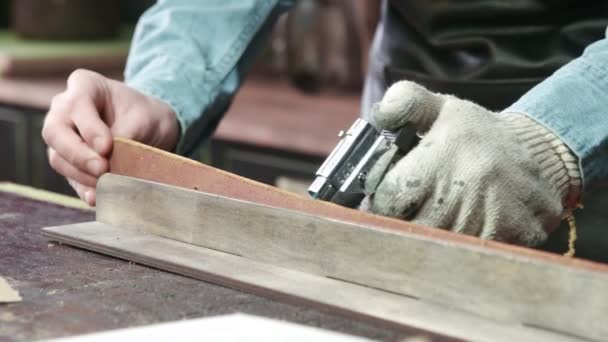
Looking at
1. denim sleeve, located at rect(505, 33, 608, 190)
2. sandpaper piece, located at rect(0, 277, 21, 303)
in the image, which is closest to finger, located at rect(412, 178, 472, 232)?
denim sleeve, located at rect(505, 33, 608, 190)

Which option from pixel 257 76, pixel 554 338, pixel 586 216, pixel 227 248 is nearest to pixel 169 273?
pixel 227 248

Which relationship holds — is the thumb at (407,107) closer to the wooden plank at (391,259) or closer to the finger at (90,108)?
the wooden plank at (391,259)

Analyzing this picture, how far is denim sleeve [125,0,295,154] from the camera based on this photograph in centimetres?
116

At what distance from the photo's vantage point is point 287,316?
2.30 feet

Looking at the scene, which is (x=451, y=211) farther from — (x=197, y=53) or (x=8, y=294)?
(x=197, y=53)

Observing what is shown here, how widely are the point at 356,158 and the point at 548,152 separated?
0.56ft

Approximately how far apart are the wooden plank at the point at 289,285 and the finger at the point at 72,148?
0.07 m

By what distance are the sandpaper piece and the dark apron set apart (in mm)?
627

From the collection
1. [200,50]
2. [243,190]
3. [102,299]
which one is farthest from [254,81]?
[102,299]

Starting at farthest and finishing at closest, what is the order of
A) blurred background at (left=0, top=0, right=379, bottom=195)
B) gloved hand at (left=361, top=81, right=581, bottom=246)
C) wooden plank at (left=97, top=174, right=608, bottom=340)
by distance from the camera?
blurred background at (left=0, top=0, right=379, bottom=195) < gloved hand at (left=361, top=81, right=581, bottom=246) < wooden plank at (left=97, top=174, right=608, bottom=340)

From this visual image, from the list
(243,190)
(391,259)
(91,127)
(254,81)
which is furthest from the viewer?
(254,81)

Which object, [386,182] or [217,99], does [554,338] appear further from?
[217,99]

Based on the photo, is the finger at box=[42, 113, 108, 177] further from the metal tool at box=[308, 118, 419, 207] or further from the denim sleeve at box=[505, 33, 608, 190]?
the denim sleeve at box=[505, 33, 608, 190]

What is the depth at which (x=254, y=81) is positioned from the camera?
9.30 feet
